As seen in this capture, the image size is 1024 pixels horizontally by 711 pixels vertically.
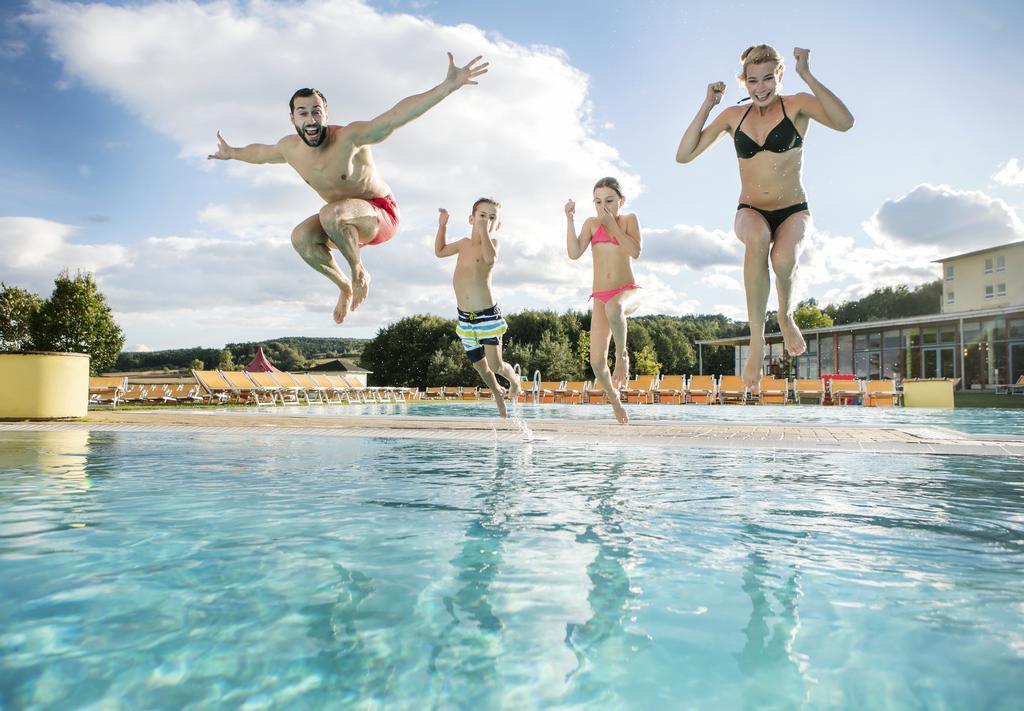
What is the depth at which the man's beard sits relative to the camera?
5.64 m

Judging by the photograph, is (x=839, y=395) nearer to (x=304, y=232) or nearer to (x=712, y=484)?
(x=712, y=484)

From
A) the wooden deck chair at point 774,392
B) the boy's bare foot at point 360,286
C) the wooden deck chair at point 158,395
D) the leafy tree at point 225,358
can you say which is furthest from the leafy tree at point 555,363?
the leafy tree at point 225,358

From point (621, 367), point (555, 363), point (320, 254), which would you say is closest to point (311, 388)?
point (555, 363)

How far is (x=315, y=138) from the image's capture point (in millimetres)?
5648

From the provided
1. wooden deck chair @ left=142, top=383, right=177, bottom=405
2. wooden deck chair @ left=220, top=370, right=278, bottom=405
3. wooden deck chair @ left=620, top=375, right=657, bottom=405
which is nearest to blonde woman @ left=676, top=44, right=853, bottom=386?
wooden deck chair @ left=620, top=375, right=657, bottom=405

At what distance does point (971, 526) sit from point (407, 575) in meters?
3.09

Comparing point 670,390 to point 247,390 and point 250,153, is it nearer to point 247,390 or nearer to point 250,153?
point 247,390

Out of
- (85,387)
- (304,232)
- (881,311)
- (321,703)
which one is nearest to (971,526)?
(321,703)

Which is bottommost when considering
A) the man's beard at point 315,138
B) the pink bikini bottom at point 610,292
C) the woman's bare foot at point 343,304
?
the woman's bare foot at point 343,304

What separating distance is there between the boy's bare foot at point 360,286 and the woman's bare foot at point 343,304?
7cm

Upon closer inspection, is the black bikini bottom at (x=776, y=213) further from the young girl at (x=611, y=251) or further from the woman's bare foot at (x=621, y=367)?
the woman's bare foot at (x=621, y=367)

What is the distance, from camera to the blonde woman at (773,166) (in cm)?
458

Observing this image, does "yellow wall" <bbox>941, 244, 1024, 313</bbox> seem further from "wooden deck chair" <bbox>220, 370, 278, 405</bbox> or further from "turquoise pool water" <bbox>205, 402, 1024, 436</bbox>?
"wooden deck chair" <bbox>220, 370, 278, 405</bbox>

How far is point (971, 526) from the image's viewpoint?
3.83 meters
